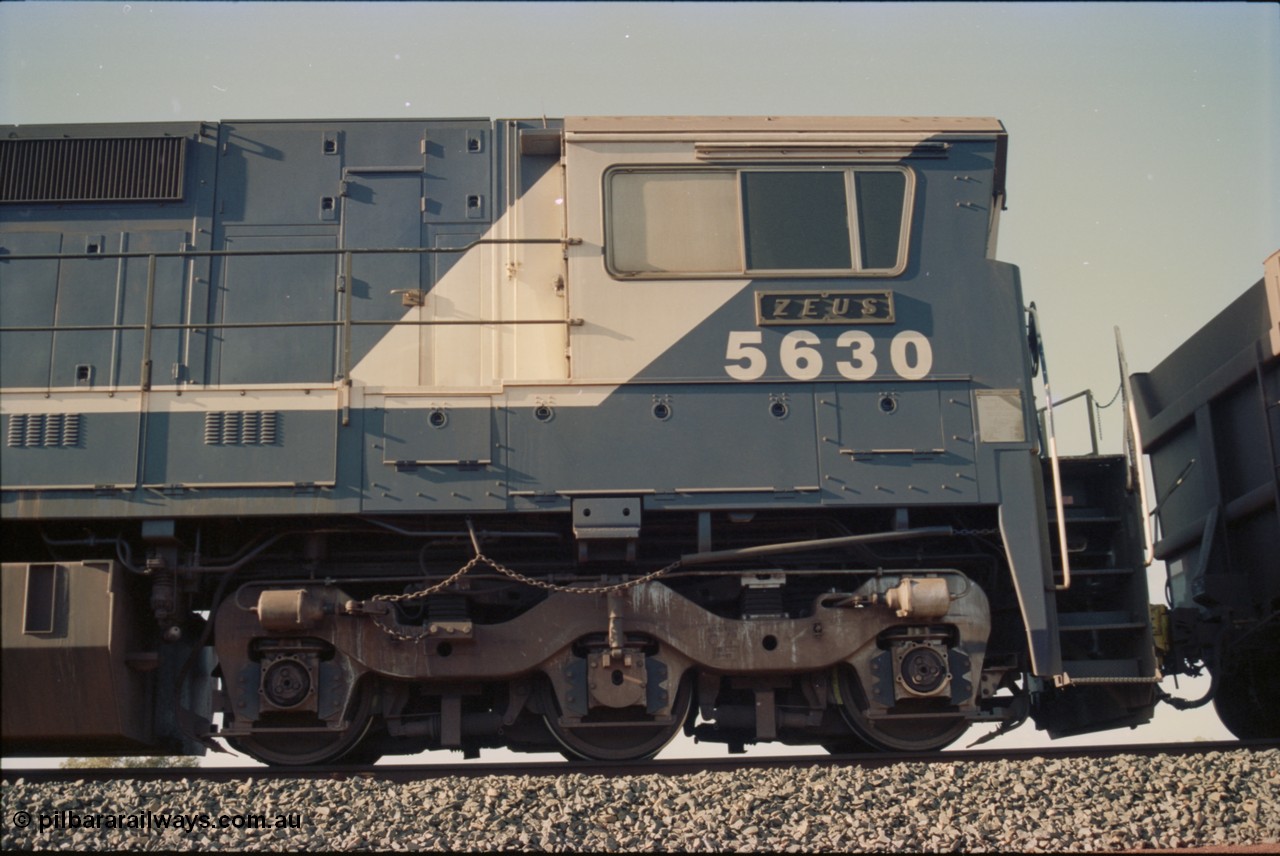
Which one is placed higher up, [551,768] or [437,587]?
[437,587]

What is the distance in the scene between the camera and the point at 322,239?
29.3 ft

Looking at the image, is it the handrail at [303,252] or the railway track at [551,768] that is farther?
the handrail at [303,252]

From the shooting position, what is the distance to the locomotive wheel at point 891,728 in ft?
27.2

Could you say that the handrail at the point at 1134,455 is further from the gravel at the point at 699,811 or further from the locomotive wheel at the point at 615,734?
the locomotive wheel at the point at 615,734

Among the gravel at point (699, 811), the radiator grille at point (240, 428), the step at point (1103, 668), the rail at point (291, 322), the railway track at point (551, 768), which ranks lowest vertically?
the gravel at point (699, 811)

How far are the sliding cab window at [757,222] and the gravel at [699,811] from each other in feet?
10.8

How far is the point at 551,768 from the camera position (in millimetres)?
7738

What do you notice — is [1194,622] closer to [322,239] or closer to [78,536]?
[322,239]

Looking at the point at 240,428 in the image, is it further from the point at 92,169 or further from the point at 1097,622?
the point at 1097,622

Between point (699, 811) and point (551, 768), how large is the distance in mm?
1412

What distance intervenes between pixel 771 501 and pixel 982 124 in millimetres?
3105

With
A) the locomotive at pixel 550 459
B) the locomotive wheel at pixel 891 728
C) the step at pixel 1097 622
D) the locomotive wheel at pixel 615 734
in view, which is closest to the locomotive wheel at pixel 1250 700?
the locomotive at pixel 550 459

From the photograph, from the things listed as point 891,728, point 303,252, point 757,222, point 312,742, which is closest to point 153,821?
point 312,742

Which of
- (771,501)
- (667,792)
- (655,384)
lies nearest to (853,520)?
(771,501)
